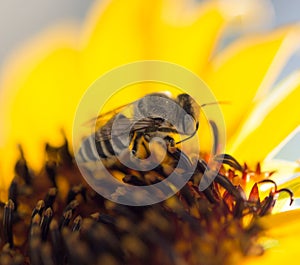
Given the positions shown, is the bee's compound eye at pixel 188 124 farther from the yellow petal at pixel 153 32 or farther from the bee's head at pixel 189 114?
the yellow petal at pixel 153 32

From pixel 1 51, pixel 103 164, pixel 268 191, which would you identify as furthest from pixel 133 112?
pixel 1 51

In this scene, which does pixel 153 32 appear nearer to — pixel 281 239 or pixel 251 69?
pixel 251 69

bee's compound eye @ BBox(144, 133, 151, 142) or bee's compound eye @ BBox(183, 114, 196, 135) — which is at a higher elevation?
bee's compound eye @ BBox(183, 114, 196, 135)

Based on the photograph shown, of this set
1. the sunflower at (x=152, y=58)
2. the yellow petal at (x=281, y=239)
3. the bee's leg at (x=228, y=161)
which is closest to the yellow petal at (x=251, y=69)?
the sunflower at (x=152, y=58)

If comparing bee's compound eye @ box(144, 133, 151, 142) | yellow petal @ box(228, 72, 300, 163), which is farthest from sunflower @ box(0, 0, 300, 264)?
bee's compound eye @ box(144, 133, 151, 142)

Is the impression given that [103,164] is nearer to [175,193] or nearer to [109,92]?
[175,193]

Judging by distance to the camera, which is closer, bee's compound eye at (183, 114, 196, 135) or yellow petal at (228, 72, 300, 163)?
bee's compound eye at (183, 114, 196, 135)

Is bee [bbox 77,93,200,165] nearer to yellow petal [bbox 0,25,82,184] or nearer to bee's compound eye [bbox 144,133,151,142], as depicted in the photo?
bee's compound eye [bbox 144,133,151,142]
